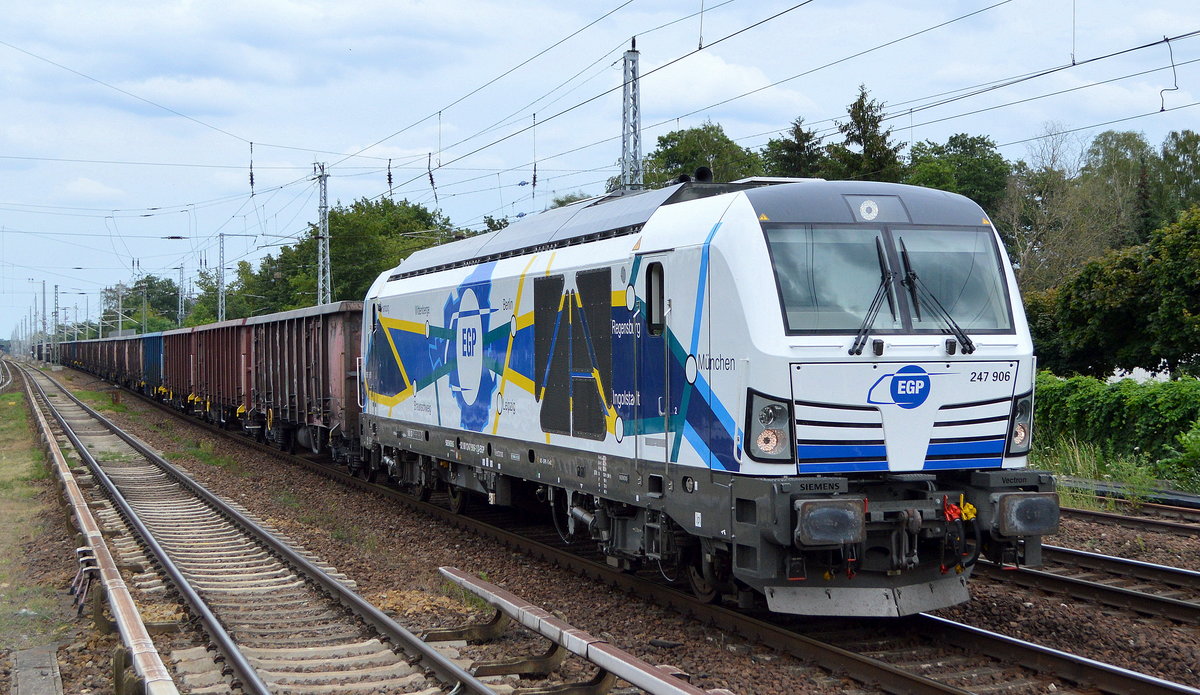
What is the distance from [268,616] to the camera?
9469 mm

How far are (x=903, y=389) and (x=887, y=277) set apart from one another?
2.72 feet

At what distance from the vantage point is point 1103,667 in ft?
21.8

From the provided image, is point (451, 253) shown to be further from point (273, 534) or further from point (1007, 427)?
point (1007, 427)

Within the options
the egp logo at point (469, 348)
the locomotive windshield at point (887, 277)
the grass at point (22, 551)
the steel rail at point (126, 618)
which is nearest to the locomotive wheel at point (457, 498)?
the egp logo at point (469, 348)

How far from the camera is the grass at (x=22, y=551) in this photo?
9.12m

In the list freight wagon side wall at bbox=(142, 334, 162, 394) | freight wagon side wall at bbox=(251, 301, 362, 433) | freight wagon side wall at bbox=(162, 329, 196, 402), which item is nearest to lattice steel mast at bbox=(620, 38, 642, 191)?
freight wagon side wall at bbox=(251, 301, 362, 433)

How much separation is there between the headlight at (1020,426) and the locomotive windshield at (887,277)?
0.53 meters

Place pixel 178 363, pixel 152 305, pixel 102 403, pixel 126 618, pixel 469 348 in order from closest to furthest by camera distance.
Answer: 1. pixel 126 618
2. pixel 469 348
3. pixel 178 363
4. pixel 102 403
5. pixel 152 305

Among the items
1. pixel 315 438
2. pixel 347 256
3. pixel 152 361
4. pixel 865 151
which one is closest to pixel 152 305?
pixel 347 256

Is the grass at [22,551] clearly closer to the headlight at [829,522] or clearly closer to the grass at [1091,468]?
the headlight at [829,522]

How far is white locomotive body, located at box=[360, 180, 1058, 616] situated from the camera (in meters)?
7.14

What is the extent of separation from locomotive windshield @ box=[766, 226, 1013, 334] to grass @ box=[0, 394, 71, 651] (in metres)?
6.64

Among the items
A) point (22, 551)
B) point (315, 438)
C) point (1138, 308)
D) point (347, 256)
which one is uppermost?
point (347, 256)

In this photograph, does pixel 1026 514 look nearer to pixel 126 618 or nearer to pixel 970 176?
pixel 126 618
